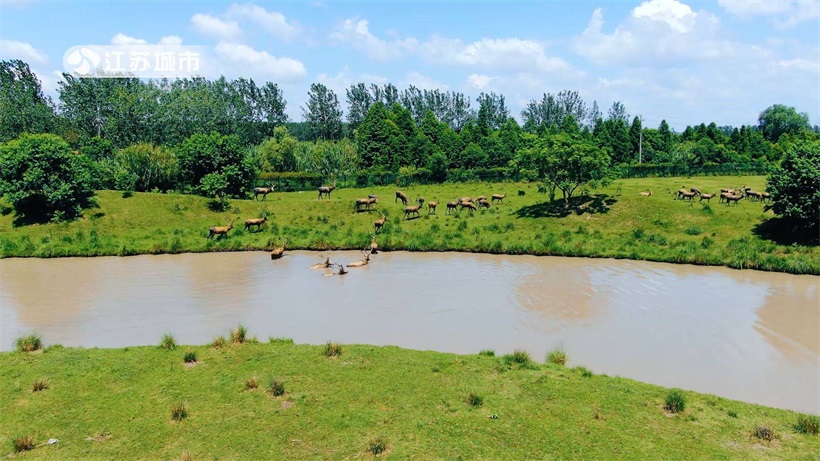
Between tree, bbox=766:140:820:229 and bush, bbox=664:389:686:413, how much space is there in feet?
69.3

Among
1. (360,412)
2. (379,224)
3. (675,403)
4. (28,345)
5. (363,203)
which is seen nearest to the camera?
(360,412)

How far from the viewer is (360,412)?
10086mm

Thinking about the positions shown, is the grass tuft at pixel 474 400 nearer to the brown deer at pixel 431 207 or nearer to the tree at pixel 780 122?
the brown deer at pixel 431 207

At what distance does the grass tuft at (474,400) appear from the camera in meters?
10.4

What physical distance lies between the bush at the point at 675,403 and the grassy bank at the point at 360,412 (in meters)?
0.06

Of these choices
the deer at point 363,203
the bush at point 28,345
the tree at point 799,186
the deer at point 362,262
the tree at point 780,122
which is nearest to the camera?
the bush at point 28,345

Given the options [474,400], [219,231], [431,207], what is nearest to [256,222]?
[219,231]

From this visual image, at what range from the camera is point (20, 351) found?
13.4 metres

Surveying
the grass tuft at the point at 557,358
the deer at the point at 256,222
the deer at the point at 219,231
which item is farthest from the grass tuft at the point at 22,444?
the deer at the point at 256,222

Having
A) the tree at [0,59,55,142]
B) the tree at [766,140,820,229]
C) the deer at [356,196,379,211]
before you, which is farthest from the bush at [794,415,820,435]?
the tree at [0,59,55,142]

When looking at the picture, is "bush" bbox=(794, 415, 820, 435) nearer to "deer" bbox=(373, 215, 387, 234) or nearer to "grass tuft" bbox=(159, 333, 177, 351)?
"grass tuft" bbox=(159, 333, 177, 351)

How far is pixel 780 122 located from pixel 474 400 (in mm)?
110429

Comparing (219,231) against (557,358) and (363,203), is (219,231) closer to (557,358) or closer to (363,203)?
(363,203)

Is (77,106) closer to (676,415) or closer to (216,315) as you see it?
(216,315)
